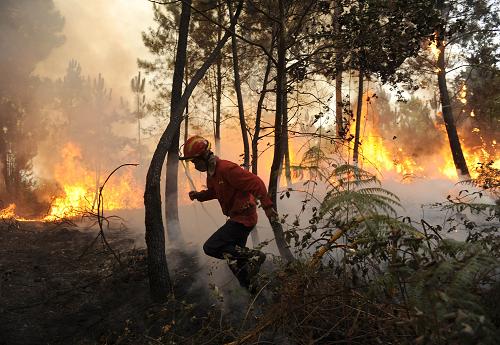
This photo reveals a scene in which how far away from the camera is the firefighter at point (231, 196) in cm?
472

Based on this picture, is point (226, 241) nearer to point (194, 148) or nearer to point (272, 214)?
point (272, 214)

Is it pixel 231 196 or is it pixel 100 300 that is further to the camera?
pixel 100 300

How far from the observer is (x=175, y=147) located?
8.06 metres

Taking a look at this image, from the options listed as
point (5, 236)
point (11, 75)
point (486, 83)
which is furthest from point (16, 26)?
point (486, 83)

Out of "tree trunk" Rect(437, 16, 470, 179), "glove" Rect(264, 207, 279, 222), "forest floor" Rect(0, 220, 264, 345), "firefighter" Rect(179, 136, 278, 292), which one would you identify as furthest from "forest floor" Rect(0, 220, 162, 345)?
"tree trunk" Rect(437, 16, 470, 179)

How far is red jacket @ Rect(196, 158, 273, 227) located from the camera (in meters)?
4.73

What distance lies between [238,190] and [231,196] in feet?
0.41

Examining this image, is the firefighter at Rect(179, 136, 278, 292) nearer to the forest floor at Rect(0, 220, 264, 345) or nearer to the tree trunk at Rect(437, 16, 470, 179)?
the forest floor at Rect(0, 220, 264, 345)

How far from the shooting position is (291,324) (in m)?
3.14

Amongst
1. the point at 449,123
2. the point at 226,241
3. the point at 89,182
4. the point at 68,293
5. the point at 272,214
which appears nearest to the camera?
the point at 272,214

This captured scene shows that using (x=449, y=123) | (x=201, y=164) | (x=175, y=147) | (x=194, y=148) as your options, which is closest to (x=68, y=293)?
(x=201, y=164)

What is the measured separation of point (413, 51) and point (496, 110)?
6.15m

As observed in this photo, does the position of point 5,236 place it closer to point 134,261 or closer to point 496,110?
point 134,261

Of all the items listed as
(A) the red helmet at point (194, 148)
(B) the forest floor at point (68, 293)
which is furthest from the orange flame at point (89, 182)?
(A) the red helmet at point (194, 148)
